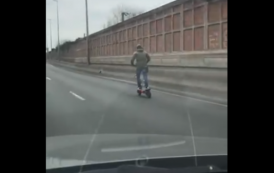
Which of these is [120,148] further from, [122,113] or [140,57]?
[140,57]

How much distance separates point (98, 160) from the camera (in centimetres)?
327

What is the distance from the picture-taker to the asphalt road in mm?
7352

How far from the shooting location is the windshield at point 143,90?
397 cm

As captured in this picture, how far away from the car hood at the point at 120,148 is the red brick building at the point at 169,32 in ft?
8.80

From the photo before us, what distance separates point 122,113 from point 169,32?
2.47 metres

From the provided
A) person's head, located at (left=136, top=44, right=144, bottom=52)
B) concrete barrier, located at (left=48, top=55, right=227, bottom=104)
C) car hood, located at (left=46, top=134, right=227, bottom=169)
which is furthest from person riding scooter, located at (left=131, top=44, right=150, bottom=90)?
car hood, located at (left=46, top=134, right=227, bottom=169)

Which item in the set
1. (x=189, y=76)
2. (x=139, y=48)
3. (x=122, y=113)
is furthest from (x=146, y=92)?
(x=139, y=48)

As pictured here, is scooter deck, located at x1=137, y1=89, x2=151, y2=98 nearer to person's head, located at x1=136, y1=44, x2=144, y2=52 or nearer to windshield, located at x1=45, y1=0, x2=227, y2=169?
windshield, located at x1=45, y1=0, x2=227, y2=169

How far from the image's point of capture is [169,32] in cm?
1080

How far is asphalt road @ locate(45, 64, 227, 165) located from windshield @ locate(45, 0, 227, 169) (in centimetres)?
2
